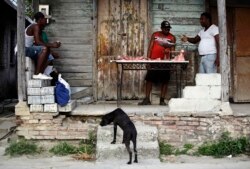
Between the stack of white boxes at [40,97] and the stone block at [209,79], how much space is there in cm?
280

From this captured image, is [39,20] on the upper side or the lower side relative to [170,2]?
lower

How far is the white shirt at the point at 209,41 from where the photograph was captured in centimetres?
799

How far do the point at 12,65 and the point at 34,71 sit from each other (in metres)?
6.92

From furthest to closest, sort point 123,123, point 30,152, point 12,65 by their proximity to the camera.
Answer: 1. point 12,65
2. point 30,152
3. point 123,123

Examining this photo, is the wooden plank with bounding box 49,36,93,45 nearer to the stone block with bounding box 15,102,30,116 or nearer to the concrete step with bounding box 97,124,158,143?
the stone block with bounding box 15,102,30,116

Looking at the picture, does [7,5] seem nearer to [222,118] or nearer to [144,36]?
[144,36]

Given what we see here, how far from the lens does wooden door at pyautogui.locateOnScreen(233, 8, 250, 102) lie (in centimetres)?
976

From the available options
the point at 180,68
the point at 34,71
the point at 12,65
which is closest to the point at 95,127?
the point at 34,71

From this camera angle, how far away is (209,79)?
726 cm

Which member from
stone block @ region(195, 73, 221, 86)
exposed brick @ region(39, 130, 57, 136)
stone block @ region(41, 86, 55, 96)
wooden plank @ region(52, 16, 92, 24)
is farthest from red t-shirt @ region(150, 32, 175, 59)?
exposed brick @ region(39, 130, 57, 136)

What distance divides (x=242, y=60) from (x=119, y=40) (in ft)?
10.6

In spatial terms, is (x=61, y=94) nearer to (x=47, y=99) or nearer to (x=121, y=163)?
(x=47, y=99)

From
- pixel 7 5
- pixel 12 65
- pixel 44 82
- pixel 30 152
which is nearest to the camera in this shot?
pixel 30 152

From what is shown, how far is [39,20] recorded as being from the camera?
7441 mm
